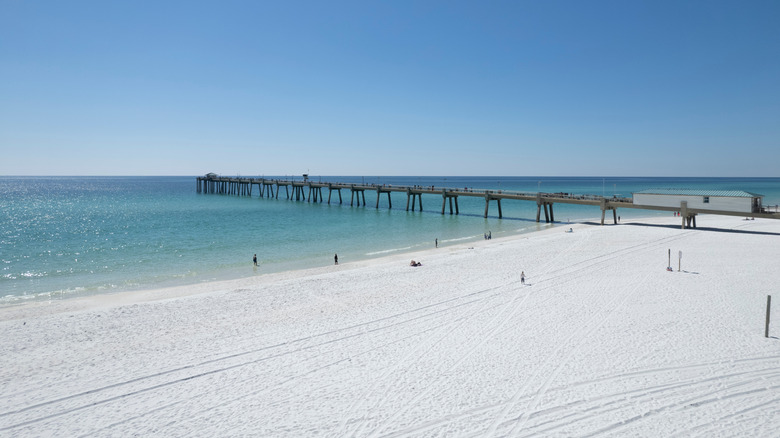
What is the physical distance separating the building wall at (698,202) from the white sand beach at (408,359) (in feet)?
43.9

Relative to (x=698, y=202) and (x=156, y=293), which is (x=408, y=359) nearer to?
(x=156, y=293)

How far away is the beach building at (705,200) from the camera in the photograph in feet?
91.9

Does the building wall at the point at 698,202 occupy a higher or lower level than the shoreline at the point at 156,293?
higher

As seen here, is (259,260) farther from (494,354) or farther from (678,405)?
(678,405)

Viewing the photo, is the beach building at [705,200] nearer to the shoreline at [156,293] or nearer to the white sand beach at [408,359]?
the white sand beach at [408,359]

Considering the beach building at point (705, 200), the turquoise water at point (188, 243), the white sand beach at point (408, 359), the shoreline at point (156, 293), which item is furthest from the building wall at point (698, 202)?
the shoreline at point (156, 293)

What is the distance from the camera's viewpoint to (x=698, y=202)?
30266mm

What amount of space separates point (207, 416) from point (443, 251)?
20.3 metres

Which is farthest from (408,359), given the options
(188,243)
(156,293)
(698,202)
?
(698,202)

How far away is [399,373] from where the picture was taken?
9477mm

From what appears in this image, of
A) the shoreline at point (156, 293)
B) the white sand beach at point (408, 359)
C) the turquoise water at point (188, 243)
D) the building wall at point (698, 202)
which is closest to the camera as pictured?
the white sand beach at point (408, 359)

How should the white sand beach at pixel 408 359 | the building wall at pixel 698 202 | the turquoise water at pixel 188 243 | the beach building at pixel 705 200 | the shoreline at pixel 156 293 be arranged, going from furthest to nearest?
1. the building wall at pixel 698 202
2. the beach building at pixel 705 200
3. the turquoise water at pixel 188 243
4. the shoreline at pixel 156 293
5. the white sand beach at pixel 408 359

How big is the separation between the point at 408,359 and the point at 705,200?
3066 centimetres

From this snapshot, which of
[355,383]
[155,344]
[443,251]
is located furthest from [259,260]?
[355,383]
